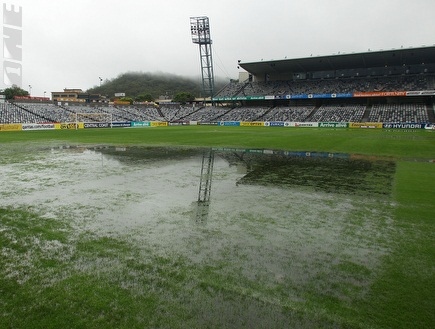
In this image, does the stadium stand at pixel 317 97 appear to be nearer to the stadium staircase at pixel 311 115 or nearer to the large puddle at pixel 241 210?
the stadium staircase at pixel 311 115

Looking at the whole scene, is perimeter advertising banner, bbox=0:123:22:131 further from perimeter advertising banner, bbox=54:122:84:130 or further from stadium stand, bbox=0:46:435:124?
perimeter advertising banner, bbox=54:122:84:130

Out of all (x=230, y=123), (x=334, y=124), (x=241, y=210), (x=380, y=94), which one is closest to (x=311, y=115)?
(x=334, y=124)

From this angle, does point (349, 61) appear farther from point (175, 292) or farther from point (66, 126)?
point (175, 292)

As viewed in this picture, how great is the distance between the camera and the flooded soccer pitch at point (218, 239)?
4.18 meters

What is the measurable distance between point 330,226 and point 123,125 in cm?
6606

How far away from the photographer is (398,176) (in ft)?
43.6

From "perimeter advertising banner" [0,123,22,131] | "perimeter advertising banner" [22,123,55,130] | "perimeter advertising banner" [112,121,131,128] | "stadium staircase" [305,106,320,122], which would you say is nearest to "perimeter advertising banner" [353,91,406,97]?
"stadium staircase" [305,106,320,122]

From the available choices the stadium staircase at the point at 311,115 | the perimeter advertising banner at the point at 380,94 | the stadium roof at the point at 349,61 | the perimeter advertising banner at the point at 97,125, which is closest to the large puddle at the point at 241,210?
the perimeter advertising banner at the point at 97,125

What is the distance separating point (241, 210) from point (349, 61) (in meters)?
70.9

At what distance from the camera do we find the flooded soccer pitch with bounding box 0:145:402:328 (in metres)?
4.18

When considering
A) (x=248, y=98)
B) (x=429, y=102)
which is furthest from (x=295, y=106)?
(x=429, y=102)

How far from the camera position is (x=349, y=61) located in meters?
68.4

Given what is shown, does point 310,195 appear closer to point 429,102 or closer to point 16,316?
point 16,316

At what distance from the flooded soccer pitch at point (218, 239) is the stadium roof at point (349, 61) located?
197ft
